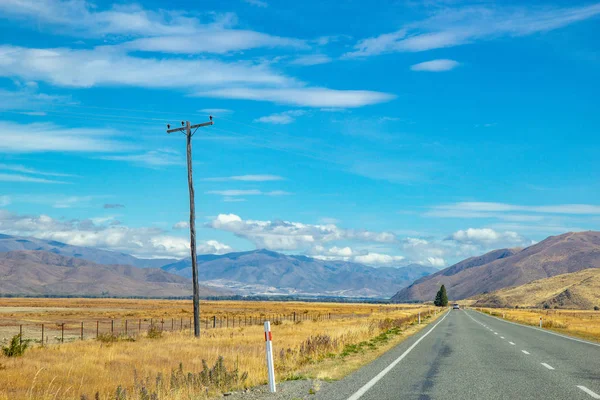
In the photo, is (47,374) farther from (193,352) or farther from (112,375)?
(193,352)

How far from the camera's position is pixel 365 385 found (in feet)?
43.1

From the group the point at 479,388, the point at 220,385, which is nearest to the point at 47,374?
the point at 220,385

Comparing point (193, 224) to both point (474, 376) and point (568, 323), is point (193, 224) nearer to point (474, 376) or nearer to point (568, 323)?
point (474, 376)

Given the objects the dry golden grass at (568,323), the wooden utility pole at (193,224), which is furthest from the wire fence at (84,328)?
the dry golden grass at (568,323)

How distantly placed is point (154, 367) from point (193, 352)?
16.7 ft

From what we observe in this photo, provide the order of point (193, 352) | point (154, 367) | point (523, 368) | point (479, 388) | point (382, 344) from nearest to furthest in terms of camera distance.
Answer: point (479, 388) < point (523, 368) < point (154, 367) < point (193, 352) < point (382, 344)

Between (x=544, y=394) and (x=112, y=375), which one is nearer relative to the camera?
(x=544, y=394)

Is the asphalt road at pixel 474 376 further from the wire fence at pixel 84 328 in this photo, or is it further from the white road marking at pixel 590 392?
the wire fence at pixel 84 328

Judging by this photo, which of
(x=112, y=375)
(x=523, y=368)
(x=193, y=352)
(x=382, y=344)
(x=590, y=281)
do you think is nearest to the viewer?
(x=523, y=368)

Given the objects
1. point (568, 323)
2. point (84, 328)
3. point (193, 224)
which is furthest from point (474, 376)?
point (568, 323)

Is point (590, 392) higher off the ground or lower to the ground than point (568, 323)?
higher

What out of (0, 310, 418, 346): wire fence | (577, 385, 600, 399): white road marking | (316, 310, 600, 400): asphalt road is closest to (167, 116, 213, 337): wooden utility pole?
(0, 310, 418, 346): wire fence

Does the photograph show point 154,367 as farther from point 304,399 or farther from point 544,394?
point 544,394

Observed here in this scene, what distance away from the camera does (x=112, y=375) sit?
17.8 meters
